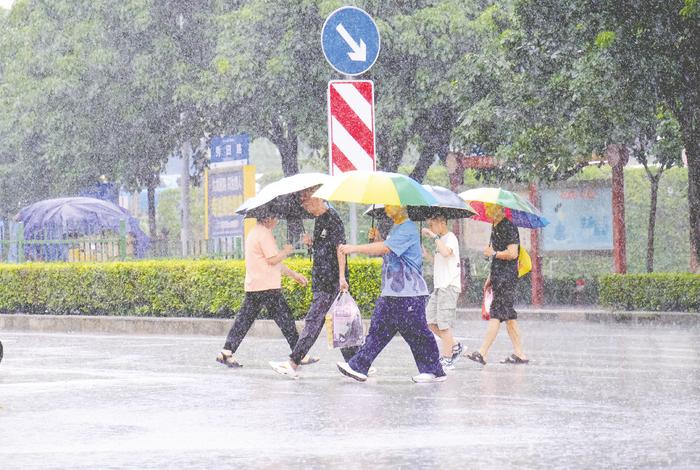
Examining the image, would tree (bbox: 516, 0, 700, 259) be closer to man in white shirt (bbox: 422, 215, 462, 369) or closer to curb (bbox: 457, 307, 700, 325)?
curb (bbox: 457, 307, 700, 325)

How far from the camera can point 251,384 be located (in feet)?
42.9

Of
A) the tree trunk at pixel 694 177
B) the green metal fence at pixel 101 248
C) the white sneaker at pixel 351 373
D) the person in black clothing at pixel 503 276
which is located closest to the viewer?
the white sneaker at pixel 351 373

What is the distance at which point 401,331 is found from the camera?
12.9 m

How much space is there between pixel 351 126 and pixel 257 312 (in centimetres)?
217

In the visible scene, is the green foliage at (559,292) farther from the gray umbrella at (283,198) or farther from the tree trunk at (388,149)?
the gray umbrella at (283,198)

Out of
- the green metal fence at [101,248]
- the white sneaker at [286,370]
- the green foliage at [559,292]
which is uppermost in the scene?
the green metal fence at [101,248]

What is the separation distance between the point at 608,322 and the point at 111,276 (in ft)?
25.8

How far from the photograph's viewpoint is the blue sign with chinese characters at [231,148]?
31547 millimetres

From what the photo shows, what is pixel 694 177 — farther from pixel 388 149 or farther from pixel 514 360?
pixel 388 149

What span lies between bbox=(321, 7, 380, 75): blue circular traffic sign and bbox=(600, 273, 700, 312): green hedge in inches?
398

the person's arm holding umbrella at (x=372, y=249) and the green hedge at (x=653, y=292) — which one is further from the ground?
the person's arm holding umbrella at (x=372, y=249)

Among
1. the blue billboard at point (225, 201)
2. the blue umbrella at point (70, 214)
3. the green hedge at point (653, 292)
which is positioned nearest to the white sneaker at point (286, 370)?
the green hedge at point (653, 292)

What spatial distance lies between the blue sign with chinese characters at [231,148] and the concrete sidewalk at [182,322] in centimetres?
725

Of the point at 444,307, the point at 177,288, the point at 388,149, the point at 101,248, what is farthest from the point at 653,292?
the point at 388,149
